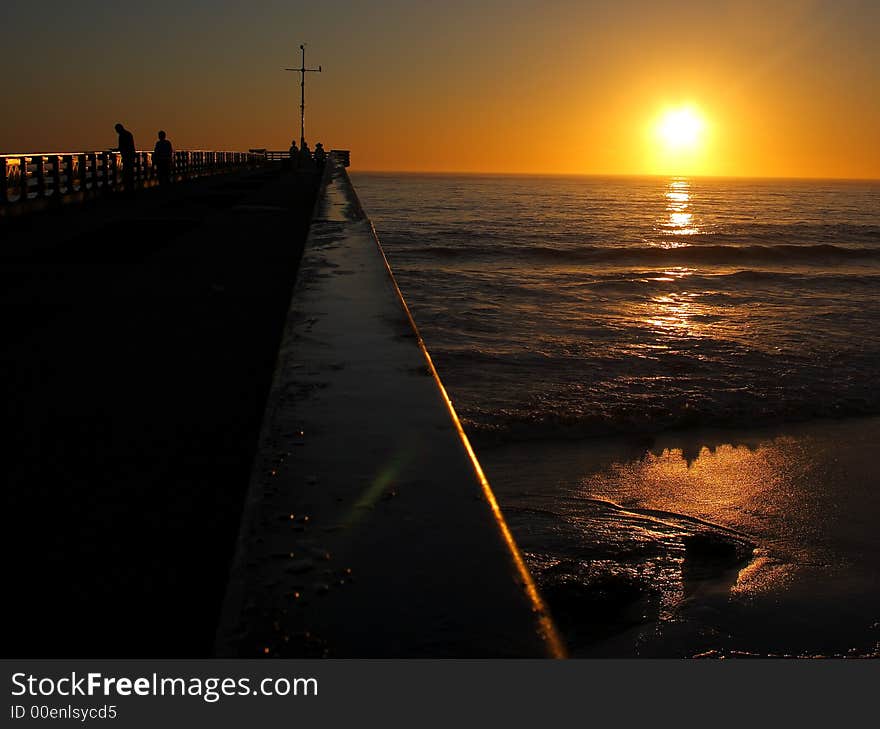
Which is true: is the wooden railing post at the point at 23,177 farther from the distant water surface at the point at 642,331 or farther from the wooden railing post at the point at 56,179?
the distant water surface at the point at 642,331

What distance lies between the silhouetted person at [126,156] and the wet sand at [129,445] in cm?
1769

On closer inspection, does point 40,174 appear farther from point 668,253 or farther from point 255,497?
point 668,253

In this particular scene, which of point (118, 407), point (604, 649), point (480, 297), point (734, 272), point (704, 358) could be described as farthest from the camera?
point (734, 272)

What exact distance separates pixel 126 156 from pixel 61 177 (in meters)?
7.19

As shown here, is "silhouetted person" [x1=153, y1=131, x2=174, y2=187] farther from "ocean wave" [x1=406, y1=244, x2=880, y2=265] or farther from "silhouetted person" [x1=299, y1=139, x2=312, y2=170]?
"silhouetted person" [x1=299, y1=139, x2=312, y2=170]

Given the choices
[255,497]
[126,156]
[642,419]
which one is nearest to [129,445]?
[255,497]

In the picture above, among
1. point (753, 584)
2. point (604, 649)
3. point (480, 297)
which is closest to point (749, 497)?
point (753, 584)

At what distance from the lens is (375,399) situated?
2828 mm

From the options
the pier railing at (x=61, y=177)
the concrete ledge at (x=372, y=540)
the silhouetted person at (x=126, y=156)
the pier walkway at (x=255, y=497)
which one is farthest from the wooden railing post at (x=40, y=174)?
the concrete ledge at (x=372, y=540)

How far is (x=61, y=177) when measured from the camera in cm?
1856

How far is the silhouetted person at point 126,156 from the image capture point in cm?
2484
